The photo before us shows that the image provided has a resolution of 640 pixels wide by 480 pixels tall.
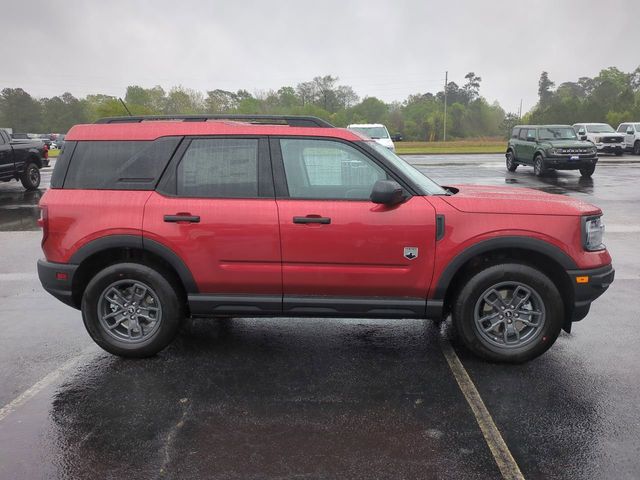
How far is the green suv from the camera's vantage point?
17.8 m

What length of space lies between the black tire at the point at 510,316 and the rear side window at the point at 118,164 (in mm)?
2584

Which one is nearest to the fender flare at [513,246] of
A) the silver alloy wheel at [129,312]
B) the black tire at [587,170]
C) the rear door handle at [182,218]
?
the rear door handle at [182,218]

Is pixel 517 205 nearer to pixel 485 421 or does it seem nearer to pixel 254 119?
pixel 485 421

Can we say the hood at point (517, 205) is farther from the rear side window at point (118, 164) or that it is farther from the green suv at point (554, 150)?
the green suv at point (554, 150)

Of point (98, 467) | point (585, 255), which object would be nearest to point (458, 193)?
point (585, 255)

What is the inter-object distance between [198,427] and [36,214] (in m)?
9.84

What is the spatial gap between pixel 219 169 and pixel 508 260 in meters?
2.38

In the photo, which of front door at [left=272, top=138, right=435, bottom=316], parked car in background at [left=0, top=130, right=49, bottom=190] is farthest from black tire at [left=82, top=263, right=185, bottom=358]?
parked car in background at [left=0, top=130, right=49, bottom=190]

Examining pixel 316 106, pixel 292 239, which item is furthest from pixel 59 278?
pixel 316 106

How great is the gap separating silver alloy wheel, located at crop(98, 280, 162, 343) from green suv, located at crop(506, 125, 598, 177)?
16.7m

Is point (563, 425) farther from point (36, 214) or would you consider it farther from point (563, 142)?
point (563, 142)

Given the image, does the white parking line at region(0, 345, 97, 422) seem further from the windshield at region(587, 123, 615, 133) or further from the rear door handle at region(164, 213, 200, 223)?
the windshield at region(587, 123, 615, 133)

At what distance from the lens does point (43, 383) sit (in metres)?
3.89

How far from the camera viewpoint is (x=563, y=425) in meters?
3.27
